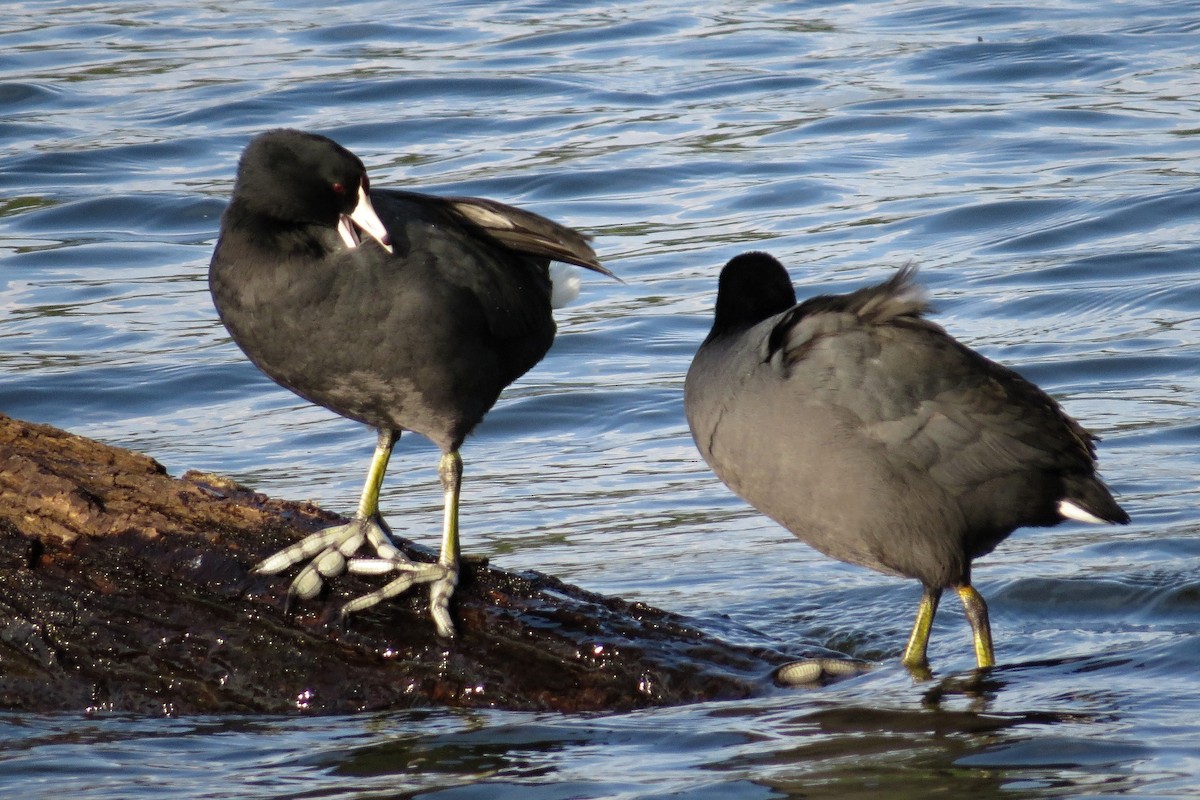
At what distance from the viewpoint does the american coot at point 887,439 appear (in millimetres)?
4293

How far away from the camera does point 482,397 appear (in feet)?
15.1

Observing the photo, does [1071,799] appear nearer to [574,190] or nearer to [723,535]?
[723,535]

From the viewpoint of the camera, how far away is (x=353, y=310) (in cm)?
432

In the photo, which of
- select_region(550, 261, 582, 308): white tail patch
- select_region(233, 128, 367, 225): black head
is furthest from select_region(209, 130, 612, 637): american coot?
select_region(550, 261, 582, 308): white tail patch

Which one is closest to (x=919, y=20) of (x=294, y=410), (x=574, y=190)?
(x=574, y=190)

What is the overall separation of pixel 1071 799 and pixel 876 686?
2.92 feet

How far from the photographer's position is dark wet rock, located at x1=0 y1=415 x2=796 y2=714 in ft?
13.4

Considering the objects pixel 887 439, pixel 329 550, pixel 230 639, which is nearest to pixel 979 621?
pixel 887 439

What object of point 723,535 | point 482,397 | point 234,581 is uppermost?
point 482,397

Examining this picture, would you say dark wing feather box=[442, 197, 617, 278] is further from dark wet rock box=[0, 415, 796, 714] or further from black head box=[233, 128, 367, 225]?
dark wet rock box=[0, 415, 796, 714]

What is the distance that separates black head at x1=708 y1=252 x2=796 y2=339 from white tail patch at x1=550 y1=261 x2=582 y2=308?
465 mm

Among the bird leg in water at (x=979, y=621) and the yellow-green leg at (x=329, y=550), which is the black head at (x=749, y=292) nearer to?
the bird leg in water at (x=979, y=621)

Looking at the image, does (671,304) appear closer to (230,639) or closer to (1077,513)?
(1077,513)

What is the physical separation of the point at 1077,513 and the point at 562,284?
1.62m
